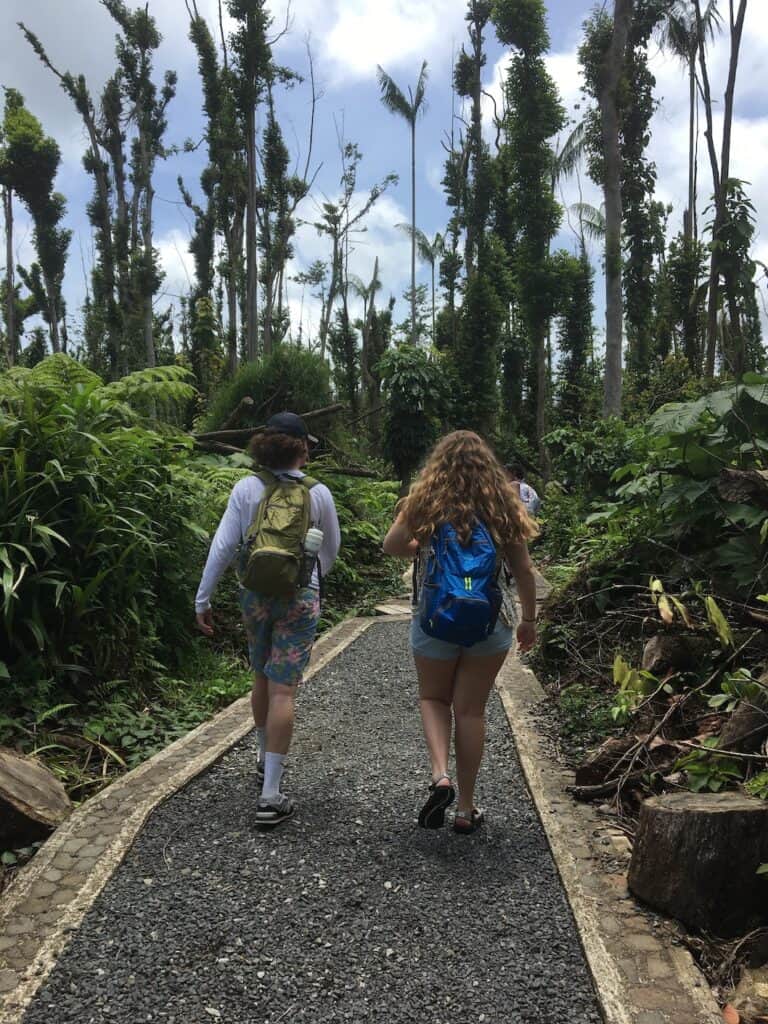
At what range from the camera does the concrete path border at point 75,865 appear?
83.9 inches

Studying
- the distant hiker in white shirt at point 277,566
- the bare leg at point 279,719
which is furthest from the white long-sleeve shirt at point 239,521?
the bare leg at point 279,719

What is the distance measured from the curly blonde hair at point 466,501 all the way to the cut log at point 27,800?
191 cm

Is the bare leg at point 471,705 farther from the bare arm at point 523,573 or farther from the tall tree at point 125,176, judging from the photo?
the tall tree at point 125,176

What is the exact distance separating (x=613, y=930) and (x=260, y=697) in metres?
1.71

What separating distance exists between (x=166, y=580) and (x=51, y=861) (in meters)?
2.57

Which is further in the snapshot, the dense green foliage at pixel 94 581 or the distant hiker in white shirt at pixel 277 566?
the dense green foliage at pixel 94 581

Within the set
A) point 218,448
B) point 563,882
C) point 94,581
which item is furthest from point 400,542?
point 218,448

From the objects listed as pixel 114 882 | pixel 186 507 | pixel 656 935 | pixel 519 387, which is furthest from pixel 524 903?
pixel 519 387

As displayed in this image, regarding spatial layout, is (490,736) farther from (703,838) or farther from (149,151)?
(149,151)

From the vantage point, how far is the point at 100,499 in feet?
15.0

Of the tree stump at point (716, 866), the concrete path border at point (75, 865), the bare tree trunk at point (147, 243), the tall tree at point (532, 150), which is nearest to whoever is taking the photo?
the concrete path border at point (75, 865)

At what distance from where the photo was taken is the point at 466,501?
9.50 feet

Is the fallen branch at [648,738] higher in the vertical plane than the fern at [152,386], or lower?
lower

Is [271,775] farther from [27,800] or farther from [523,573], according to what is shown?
[523,573]
